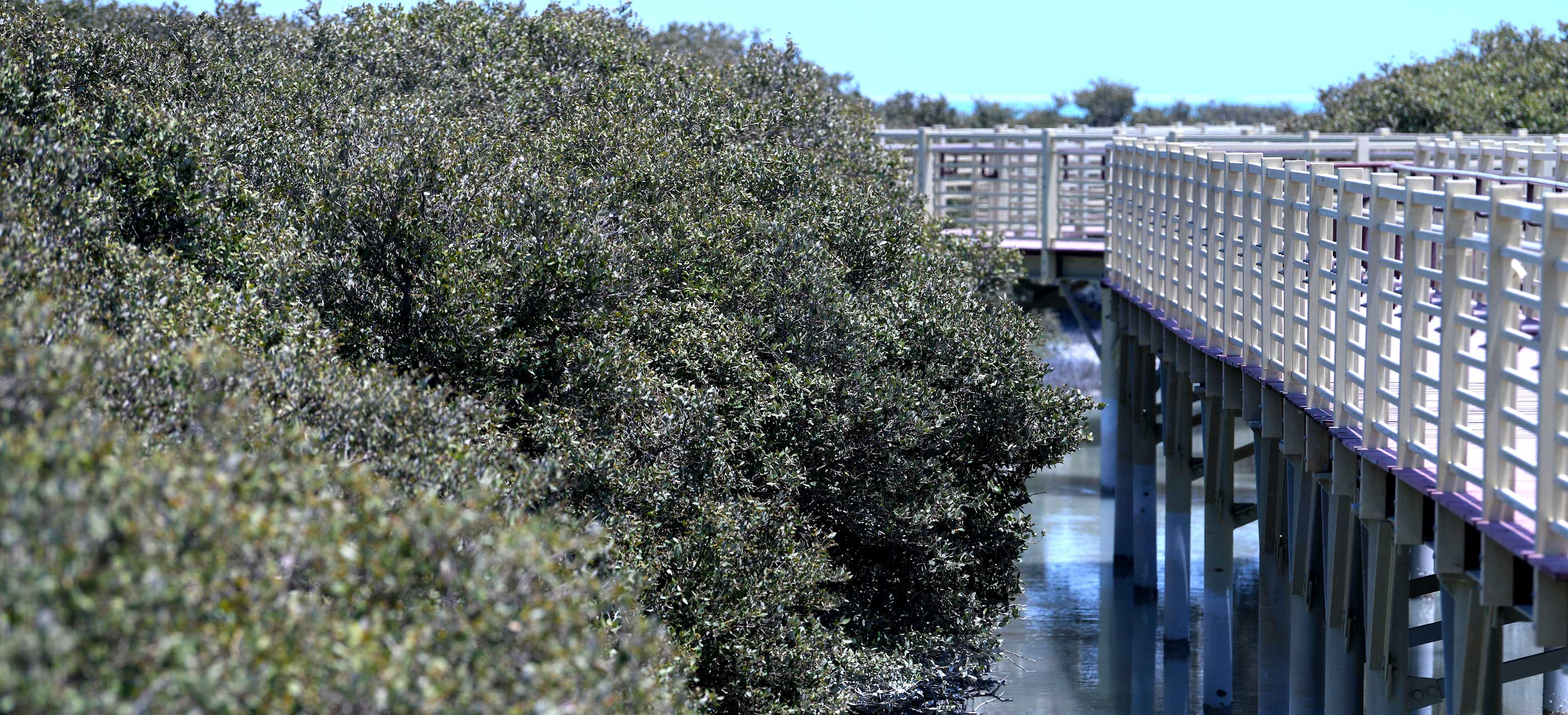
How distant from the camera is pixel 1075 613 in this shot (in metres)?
21.9

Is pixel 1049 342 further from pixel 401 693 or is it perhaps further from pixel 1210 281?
pixel 401 693

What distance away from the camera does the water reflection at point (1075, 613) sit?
1802 cm

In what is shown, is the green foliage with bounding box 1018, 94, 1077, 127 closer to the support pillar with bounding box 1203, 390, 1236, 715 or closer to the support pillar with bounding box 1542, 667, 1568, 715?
the support pillar with bounding box 1203, 390, 1236, 715

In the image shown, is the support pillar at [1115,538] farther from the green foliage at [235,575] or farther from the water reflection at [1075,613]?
the green foliage at [235,575]

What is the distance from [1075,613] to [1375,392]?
13.2 m

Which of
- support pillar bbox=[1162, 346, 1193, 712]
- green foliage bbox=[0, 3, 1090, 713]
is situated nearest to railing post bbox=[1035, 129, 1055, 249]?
support pillar bbox=[1162, 346, 1193, 712]

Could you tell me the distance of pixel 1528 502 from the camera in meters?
7.62

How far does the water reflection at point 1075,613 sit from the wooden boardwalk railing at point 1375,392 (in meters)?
1.75

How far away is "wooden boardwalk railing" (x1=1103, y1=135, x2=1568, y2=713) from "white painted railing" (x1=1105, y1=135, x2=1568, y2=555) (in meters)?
0.02

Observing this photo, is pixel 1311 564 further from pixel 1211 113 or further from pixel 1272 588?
pixel 1211 113

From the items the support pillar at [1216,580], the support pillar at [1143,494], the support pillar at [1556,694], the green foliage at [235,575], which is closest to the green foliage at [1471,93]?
the support pillar at [1143,494]

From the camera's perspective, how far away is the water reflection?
18.0 meters

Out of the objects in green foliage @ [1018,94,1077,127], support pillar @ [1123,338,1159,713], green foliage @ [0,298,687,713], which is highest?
green foliage @ [1018,94,1077,127]

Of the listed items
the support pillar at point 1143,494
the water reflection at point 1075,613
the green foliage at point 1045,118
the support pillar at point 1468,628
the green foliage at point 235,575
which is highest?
the green foliage at point 1045,118
